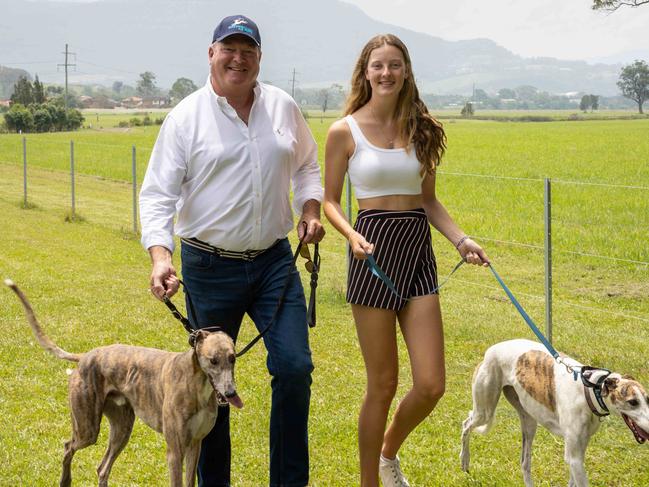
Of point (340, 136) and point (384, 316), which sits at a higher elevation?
point (340, 136)

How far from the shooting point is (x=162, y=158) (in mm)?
3896

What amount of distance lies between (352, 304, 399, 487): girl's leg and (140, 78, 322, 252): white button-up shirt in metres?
0.64

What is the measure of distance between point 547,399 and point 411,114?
5.37ft

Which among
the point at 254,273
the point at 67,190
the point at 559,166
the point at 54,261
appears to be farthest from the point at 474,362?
the point at 559,166

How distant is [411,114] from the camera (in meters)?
4.28

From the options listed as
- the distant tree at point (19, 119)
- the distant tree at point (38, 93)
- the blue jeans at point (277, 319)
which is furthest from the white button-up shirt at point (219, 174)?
the distant tree at point (38, 93)

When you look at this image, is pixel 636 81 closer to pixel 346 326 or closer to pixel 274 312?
pixel 346 326

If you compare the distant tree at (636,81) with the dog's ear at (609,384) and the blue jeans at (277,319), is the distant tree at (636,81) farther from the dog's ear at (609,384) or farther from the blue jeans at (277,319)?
the blue jeans at (277,319)

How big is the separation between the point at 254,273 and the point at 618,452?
2769mm

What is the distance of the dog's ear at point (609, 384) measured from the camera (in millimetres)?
4000

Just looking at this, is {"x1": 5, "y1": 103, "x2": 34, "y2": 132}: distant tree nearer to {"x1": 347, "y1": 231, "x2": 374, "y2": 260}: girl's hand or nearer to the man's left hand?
the man's left hand

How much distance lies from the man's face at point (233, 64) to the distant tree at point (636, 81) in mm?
148965

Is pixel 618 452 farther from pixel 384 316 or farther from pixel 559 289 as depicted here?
pixel 559 289

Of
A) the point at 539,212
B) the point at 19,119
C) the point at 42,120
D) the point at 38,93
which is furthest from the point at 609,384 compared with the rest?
the point at 38,93
